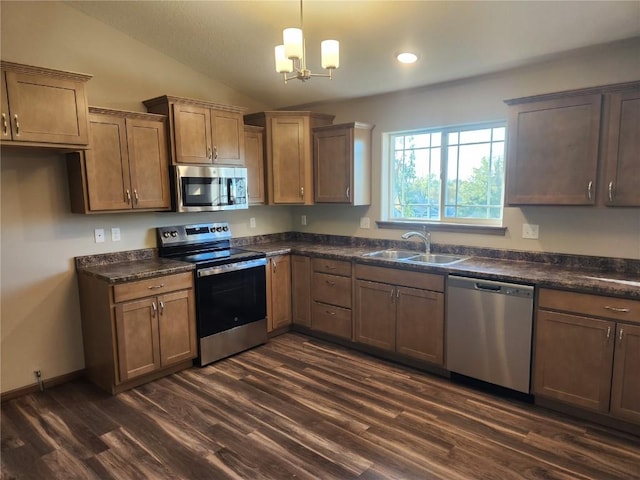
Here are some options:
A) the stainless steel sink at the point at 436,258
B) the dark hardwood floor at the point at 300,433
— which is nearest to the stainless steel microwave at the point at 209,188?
the dark hardwood floor at the point at 300,433

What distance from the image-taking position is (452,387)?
3096 millimetres

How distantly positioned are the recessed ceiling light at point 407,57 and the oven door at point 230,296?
210cm

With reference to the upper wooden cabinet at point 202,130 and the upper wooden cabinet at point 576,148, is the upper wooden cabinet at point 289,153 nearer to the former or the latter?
the upper wooden cabinet at point 202,130

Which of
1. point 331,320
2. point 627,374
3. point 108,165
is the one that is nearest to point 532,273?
point 627,374

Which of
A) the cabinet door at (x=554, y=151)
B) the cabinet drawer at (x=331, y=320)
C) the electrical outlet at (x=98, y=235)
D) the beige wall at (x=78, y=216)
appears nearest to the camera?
the cabinet door at (x=554, y=151)

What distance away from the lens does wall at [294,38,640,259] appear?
2818mm

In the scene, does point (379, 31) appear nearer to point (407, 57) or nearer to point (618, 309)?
point (407, 57)

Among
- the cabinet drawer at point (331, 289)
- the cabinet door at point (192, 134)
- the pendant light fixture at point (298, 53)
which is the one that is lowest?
the cabinet drawer at point (331, 289)

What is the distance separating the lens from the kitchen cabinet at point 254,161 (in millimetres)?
4121

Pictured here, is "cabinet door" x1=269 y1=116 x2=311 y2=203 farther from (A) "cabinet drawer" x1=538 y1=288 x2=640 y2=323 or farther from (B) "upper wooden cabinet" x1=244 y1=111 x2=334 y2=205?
(A) "cabinet drawer" x1=538 y1=288 x2=640 y2=323

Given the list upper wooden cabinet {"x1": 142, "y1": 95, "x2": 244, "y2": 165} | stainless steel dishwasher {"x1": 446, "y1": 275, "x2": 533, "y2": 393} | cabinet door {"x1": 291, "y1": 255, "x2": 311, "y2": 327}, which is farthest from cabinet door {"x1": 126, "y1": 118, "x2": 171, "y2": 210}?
stainless steel dishwasher {"x1": 446, "y1": 275, "x2": 533, "y2": 393}

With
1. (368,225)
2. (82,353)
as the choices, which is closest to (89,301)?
(82,353)

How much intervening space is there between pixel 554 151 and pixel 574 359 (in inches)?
53.7

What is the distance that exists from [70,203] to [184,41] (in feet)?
5.27
